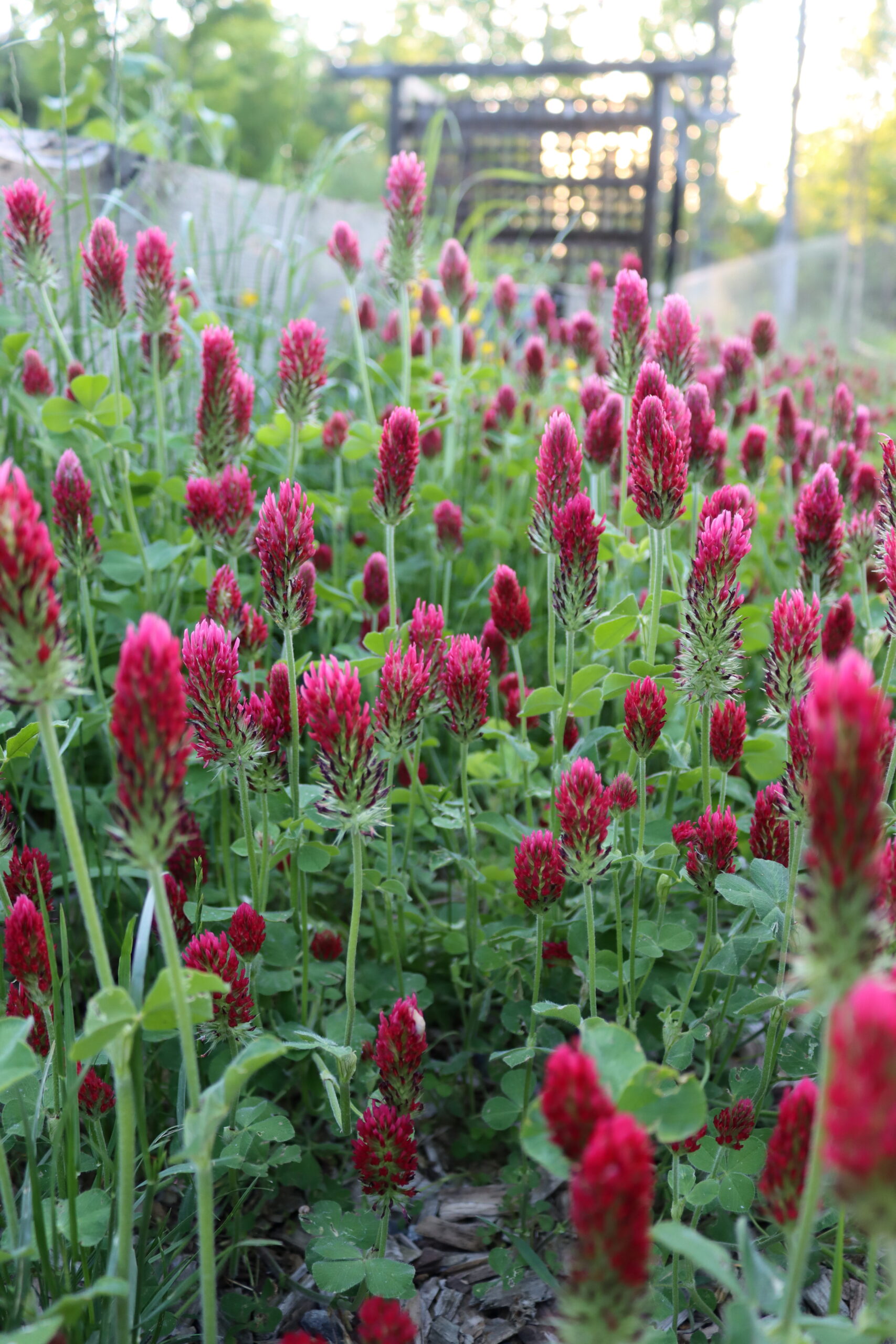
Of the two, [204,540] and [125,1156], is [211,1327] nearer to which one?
[125,1156]

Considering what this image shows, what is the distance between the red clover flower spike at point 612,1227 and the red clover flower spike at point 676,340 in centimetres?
173

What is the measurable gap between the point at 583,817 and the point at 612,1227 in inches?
Result: 25.8

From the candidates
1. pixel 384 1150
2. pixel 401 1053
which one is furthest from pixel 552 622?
pixel 384 1150

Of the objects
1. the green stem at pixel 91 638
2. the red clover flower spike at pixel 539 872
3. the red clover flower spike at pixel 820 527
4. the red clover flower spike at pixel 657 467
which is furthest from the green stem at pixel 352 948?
the red clover flower spike at pixel 820 527

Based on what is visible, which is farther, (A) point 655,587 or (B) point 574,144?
(B) point 574,144

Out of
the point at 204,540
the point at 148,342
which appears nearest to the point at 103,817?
the point at 204,540

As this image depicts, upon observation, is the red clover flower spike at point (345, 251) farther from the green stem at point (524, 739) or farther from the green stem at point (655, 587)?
the green stem at point (655, 587)

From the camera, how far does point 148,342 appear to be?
3.20 meters

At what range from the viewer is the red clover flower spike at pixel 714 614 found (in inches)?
61.3

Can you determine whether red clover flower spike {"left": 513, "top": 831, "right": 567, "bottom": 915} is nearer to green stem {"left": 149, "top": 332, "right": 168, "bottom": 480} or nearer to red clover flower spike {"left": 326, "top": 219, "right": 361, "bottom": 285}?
green stem {"left": 149, "top": 332, "right": 168, "bottom": 480}

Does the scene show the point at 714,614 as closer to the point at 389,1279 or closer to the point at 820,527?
the point at 820,527

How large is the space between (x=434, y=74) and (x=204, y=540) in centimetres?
1370

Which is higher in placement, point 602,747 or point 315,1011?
point 602,747

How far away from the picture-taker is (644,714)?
5.22 feet
